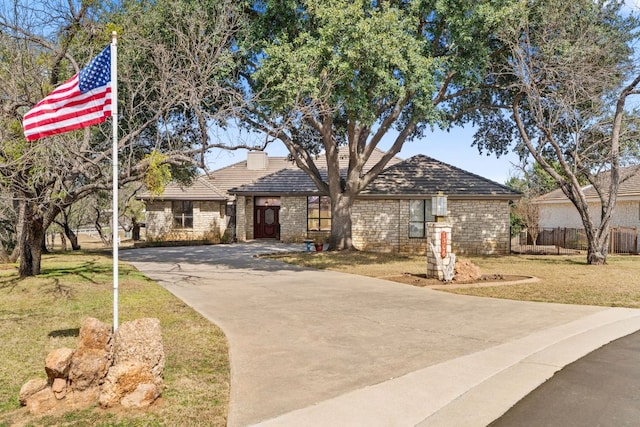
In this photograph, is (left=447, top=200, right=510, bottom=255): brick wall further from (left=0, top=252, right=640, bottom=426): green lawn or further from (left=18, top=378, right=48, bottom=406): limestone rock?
(left=18, top=378, right=48, bottom=406): limestone rock

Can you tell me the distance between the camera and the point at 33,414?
13.8 feet

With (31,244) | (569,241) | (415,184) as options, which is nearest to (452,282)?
(415,184)

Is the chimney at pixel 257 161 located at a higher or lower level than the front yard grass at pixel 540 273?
higher

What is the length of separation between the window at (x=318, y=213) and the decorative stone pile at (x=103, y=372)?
70.5ft

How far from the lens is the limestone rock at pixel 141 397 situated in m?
4.33

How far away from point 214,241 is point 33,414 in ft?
78.7

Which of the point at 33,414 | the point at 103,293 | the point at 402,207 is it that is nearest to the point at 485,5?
the point at 402,207

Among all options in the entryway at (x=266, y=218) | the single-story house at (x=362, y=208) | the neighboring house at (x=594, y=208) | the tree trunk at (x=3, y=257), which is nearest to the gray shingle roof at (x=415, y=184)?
the single-story house at (x=362, y=208)

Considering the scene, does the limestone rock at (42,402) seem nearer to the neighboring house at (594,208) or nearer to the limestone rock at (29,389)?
the limestone rock at (29,389)

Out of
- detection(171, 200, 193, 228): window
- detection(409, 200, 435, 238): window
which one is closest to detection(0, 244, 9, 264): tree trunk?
detection(171, 200, 193, 228): window

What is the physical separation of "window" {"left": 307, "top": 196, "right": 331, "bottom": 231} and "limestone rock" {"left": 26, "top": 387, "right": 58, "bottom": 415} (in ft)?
72.1

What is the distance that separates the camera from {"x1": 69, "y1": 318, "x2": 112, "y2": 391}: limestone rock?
14.8 ft

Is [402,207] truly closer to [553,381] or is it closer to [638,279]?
[638,279]

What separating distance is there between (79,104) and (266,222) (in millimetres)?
22748
